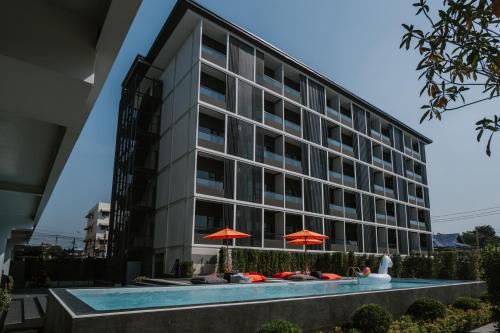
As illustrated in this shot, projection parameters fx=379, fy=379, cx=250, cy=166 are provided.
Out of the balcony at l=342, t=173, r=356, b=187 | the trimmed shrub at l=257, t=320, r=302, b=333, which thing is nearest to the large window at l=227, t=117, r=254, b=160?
the balcony at l=342, t=173, r=356, b=187

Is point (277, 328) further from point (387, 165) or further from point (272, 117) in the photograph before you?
point (387, 165)

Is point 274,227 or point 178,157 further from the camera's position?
point 274,227

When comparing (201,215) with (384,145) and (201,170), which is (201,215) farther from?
(384,145)


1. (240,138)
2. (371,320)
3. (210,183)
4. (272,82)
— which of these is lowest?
(371,320)

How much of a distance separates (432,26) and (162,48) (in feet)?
106

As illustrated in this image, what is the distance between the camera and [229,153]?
2855 cm

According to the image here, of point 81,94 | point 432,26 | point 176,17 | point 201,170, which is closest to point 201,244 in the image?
point 201,170

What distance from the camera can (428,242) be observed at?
52.1 metres

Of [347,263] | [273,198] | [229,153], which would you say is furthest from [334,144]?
[229,153]

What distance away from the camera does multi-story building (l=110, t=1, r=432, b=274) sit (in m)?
27.9

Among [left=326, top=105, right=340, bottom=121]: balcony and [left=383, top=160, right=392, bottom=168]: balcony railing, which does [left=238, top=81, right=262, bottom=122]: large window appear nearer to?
[left=326, top=105, right=340, bottom=121]: balcony

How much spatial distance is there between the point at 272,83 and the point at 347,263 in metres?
17.1

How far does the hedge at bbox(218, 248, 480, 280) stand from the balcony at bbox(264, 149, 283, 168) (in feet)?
24.5

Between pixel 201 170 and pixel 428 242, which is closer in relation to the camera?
pixel 201 170
